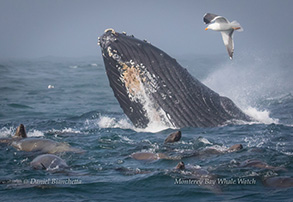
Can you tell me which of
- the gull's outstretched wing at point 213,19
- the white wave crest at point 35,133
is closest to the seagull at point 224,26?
the gull's outstretched wing at point 213,19

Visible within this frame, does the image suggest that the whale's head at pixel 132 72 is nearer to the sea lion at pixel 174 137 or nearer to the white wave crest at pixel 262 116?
the sea lion at pixel 174 137

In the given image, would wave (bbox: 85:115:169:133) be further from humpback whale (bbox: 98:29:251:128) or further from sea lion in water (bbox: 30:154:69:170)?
sea lion in water (bbox: 30:154:69:170)

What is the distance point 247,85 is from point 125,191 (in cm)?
1877

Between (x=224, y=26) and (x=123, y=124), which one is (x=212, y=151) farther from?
(x=123, y=124)

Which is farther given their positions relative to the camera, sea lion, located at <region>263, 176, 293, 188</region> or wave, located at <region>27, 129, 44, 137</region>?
wave, located at <region>27, 129, 44, 137</region>

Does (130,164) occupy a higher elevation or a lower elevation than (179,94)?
lower

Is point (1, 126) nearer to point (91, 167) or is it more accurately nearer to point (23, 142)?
point (23, 142)

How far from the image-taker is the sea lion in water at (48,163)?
29.7 feet

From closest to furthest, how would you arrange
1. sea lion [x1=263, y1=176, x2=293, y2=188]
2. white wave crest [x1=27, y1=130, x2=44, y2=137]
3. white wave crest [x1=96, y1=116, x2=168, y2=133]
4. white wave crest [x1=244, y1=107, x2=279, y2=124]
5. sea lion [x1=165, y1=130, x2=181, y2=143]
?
sea lion [x1=263, y1=176, x2=293, y2=188], sea lion [x1=165, y1=130, x2=181, y2=143], white wave crest [x1=96, y1=116, x2=168, y2=133], white wave crest [x1=27, y1=130, x2=44, y2=137], white wave crest [x1=244, y1=107, x2=279, y2=124]

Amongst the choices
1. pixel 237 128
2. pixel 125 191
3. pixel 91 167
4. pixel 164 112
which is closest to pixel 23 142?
pixel 91 167

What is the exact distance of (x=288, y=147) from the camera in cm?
1015

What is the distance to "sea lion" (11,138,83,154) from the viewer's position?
10.6 metres

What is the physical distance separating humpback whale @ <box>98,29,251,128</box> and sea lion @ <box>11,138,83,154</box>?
1628mm

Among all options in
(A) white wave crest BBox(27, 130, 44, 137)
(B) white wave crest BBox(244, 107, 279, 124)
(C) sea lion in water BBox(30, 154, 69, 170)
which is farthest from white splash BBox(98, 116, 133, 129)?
(C) sea lion in water BBox(30, 154, 69, 170)
